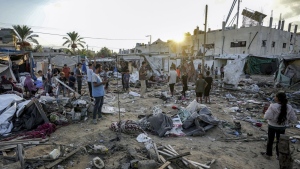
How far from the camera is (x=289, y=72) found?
12.1m

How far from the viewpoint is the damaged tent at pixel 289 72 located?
11.7 metres

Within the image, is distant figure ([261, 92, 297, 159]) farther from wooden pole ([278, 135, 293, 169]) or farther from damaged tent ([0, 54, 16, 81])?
damaged tent ([0, 54, 16, 81])

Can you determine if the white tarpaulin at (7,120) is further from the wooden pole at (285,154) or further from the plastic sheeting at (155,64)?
the plastic sheeting at (155,64)

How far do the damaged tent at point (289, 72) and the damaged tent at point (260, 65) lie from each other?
25.5 feet

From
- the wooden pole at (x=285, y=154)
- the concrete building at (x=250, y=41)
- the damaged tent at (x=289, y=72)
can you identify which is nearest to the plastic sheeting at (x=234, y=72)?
the damaged tent at (x=289, y=72)

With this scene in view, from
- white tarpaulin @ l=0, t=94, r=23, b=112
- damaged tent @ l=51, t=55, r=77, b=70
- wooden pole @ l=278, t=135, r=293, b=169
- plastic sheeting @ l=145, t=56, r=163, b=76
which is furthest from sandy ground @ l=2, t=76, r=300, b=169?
damaged tent @ l=51, t=55, r=77, b=70

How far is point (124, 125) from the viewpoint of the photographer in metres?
4.90

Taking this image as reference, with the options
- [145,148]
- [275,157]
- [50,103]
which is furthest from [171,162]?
[50,103]

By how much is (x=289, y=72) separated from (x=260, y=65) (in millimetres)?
9265

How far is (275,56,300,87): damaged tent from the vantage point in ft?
38.4

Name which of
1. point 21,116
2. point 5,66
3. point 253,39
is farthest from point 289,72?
point 5,66

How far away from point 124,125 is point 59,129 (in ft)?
6.09

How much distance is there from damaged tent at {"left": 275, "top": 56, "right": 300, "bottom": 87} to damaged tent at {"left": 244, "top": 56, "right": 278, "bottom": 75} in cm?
777

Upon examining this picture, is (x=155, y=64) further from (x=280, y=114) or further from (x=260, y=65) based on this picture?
(x=280, y=114)
